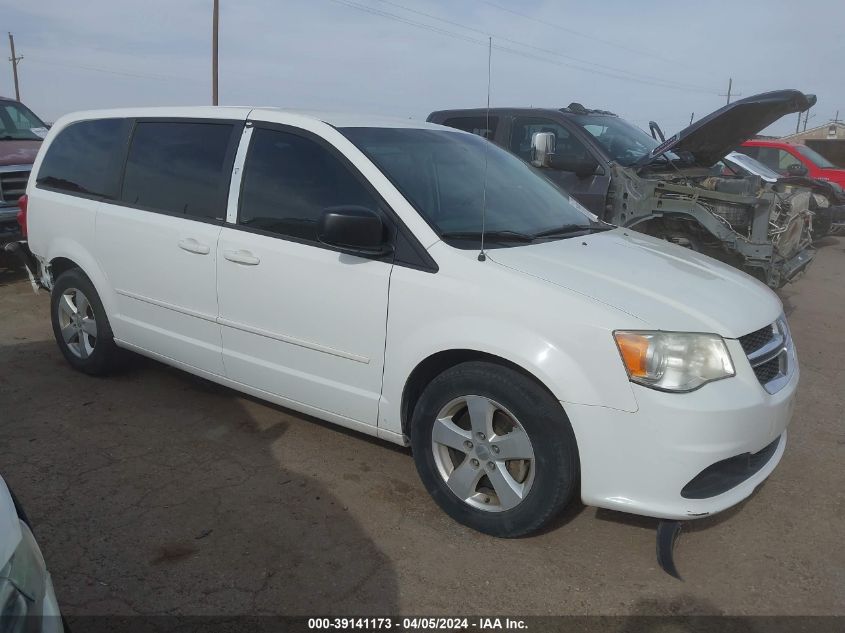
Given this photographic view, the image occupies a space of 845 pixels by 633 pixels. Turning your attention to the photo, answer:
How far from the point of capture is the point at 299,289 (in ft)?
11.3

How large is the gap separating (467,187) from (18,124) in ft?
25.7

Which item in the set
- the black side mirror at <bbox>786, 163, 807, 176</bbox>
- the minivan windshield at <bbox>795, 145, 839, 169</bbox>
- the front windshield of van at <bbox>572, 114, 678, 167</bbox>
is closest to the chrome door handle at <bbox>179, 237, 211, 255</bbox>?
the front windshield of van at <bbox>572, 114, 678, 167</bbox>

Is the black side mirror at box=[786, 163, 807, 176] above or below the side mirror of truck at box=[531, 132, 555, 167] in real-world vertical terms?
below

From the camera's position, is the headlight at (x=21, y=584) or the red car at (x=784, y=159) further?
the red car at (x=784, y=159)

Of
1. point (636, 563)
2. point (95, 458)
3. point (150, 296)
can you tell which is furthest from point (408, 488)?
point (150, 296)

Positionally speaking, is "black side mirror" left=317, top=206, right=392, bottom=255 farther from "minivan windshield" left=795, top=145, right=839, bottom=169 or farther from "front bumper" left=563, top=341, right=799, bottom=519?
"minivan windshield" left=795, top=145, right=839, bottom=169

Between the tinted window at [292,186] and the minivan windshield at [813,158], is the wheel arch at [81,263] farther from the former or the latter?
the minivan windshield at [813,158]

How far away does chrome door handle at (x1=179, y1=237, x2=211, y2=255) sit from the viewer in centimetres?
384

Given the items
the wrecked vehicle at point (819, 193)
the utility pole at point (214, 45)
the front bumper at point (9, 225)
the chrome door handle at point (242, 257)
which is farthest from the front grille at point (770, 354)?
the utility pole at point (214, 45)

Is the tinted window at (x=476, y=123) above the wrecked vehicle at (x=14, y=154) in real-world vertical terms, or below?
above

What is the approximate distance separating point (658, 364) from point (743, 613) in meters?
0.98

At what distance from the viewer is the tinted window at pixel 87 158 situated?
15.0 ft

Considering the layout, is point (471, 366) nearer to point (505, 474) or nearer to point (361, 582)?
point (505, 474)

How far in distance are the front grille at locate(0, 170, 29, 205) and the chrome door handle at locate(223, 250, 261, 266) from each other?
575 centimetres
